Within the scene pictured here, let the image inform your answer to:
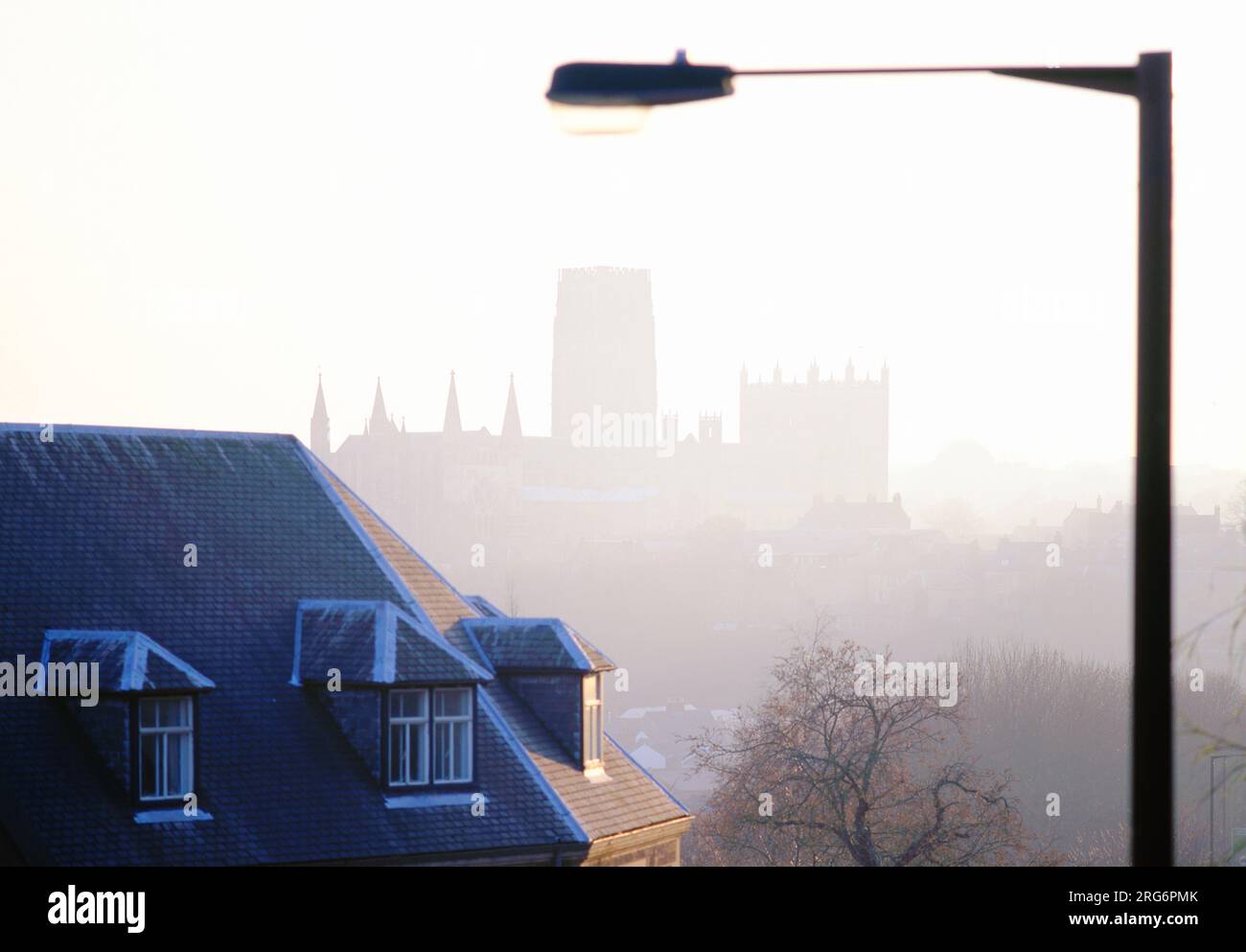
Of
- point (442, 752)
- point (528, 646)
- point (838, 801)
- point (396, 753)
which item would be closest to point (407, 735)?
point (396, 753)

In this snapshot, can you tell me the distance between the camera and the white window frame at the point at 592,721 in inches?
1022

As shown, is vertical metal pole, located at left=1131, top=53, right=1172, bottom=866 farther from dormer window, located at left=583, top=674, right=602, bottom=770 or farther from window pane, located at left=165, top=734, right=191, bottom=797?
dormer window, located at left=583, top=674, right=602, bottom=770

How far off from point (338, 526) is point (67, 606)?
15.1 ft

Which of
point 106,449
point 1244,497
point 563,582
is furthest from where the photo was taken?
point 563,582

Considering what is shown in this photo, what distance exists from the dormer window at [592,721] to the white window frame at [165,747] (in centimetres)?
655

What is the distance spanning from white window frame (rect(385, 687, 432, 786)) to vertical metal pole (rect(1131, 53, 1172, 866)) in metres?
18.3

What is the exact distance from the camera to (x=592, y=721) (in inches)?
1037

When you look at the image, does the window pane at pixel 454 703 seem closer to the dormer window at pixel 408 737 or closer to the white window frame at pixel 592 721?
the dormer window at pixel 408 737

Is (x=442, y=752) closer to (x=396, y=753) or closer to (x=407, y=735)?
(x=407, y=735)

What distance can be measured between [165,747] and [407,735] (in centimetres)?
355

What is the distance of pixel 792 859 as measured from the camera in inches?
1797

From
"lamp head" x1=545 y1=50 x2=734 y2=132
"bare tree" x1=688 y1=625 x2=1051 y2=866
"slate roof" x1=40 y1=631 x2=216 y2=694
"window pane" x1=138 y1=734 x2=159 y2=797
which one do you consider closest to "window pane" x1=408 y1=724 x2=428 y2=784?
"slate roof" x1=40 y1=631 x2=216 y2=694
